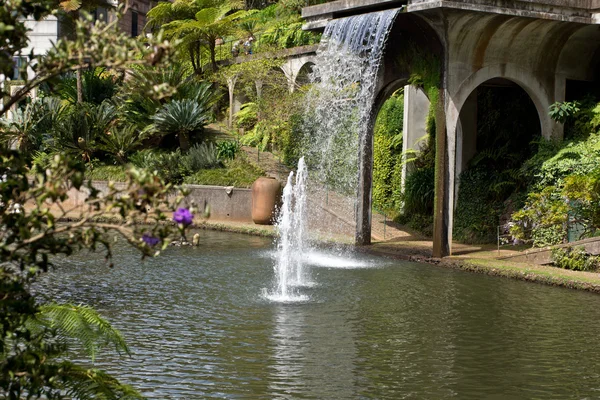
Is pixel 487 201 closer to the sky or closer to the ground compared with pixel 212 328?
closer to the sky

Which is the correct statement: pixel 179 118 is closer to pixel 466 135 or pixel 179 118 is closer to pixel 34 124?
pixel 34 124

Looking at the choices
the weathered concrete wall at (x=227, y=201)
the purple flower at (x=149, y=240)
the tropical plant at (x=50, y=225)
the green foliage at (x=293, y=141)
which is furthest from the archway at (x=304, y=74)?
the purple flower at (x=149, y=240)

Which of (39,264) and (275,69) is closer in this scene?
(39,264)

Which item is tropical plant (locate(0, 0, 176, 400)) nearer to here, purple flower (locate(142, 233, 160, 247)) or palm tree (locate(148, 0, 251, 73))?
purple flower (locate(142, 233, 160, 247))

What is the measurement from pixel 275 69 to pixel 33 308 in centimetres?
2961

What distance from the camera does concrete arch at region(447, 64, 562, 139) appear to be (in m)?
17.7

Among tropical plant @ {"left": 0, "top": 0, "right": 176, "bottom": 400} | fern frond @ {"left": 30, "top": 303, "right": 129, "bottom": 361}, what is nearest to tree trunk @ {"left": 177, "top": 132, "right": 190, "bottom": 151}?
fern frond @ {"left": 30, "top": 303, "right": 129, "bottom": 361}

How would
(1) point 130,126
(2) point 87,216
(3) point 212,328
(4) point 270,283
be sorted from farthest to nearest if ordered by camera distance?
1. (1) point 130,126
2. (4) point 270,283
3. (3) point 212,328
4. (2) point 87,216

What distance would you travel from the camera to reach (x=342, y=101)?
838 inches

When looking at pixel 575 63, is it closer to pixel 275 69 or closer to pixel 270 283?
pixel 270 283

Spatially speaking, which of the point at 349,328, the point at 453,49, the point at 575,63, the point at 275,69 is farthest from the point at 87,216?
the point at 275,69

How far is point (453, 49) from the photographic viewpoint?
17500 mm

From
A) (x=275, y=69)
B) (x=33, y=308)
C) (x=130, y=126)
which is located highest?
(x=275, y=69)

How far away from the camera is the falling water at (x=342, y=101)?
1778 cm
